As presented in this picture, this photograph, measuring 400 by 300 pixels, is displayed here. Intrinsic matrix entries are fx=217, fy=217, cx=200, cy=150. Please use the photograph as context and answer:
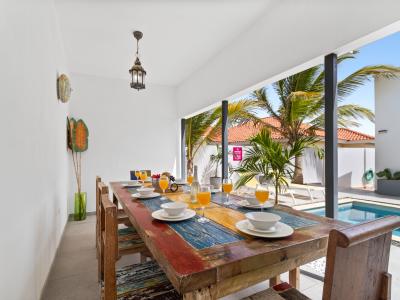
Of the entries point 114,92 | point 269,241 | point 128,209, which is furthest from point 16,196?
point 114,92

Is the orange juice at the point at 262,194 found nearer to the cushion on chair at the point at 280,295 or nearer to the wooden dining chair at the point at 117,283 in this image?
the cushion on chair at the point at 280,295

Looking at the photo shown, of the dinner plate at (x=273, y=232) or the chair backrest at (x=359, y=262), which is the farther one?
the dinner plate at (x=273, y=232)

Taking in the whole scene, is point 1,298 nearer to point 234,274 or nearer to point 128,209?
point 128,209

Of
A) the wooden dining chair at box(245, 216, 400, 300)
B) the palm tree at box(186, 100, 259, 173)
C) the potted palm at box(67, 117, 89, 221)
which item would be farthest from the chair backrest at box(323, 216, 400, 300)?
the potted palm at box(67, 117, 89, 221)

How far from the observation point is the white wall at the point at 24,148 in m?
1.11

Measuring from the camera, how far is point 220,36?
3.04 metres

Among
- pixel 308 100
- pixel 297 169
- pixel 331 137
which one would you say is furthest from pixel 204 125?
pixel 331 137

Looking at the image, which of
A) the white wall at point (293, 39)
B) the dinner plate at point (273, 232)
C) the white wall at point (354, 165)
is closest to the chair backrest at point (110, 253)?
the dinner plate at point (273, 232)

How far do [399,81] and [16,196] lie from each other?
27.0 feet

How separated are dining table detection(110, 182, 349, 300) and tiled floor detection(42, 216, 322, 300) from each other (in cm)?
94

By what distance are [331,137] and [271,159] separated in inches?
24.8

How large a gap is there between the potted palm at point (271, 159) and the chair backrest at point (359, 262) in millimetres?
1373

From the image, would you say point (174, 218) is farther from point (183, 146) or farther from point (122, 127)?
point (183, 146)

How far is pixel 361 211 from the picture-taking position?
471cm
